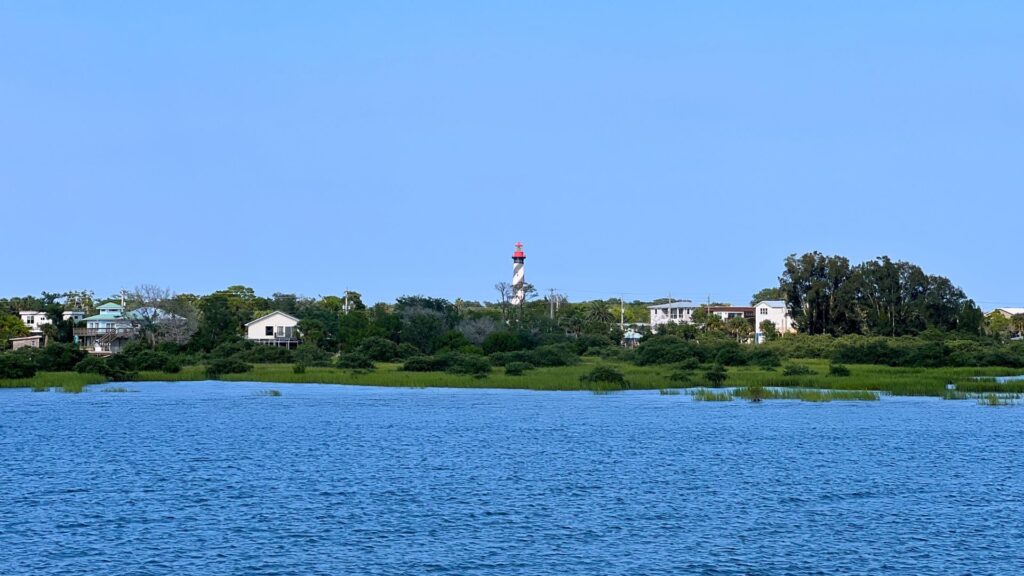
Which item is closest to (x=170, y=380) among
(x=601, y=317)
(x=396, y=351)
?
(x=396, y=351)

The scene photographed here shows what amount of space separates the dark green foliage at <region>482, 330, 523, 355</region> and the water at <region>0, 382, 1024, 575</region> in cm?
4984

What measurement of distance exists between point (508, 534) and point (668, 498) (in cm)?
687

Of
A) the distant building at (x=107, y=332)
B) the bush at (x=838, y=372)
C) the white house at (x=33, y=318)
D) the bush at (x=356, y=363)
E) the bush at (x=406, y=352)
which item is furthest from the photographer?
the white house at (x=33, y=318)

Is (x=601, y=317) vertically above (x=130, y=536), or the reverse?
(x=601, y=317)

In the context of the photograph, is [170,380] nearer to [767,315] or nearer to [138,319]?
[138,319]

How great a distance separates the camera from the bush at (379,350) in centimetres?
10200

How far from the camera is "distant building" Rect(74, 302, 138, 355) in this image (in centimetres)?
13700

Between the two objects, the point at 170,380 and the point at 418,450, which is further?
the point at 170,380

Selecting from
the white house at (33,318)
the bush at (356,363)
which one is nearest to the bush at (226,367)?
the bush at (356,363)

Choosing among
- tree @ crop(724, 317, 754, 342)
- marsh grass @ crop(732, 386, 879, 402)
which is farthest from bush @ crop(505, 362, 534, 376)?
tree @ crop(724, 317, 754, 342)

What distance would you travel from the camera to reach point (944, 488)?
35.2 metres

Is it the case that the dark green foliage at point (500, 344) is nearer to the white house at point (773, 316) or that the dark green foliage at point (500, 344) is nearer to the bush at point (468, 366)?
the bush at point (468, 366)

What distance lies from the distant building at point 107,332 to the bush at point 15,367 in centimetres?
5497

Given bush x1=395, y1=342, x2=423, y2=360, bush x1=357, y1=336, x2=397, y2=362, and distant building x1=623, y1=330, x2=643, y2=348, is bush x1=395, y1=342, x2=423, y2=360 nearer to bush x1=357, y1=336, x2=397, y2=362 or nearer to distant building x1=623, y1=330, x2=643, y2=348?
bush x1=357, y1=336, x2=397, y2=362
